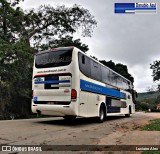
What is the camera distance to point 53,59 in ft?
42.0

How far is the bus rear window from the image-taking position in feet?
40.6

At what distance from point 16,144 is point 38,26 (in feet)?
79.0

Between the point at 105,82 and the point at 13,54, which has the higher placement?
the point at 13,54

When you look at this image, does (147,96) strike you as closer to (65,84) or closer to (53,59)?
(53,59)

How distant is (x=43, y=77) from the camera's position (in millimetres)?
12703

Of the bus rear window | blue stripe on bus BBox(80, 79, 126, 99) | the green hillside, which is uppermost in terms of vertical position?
the green hillside

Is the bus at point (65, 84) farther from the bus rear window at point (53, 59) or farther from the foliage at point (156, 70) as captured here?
the foliage at point (156, 70)

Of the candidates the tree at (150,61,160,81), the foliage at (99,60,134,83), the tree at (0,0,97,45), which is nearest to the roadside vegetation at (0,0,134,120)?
the tree at (0,0,97,45)

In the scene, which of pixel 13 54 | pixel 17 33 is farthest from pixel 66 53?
pixel 17 33

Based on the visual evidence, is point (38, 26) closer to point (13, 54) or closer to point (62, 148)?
point (13, 54)

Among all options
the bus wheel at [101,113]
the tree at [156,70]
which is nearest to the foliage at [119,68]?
the tree at [156,70]

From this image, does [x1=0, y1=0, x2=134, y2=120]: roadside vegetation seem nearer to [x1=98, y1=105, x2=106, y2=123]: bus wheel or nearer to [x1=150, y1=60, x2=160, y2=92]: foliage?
[x1=98, y1=105, x2=106, y2=123]: bus wheel

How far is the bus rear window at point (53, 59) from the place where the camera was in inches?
487

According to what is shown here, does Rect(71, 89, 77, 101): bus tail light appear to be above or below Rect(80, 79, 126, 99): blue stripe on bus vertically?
below
